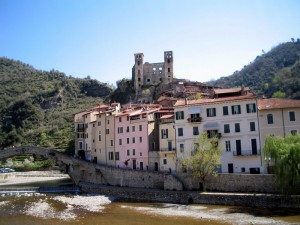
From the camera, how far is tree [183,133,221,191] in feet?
139

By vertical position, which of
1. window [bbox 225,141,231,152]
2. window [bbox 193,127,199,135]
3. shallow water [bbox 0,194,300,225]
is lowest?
shallow water [bbox 0,194,300,225]

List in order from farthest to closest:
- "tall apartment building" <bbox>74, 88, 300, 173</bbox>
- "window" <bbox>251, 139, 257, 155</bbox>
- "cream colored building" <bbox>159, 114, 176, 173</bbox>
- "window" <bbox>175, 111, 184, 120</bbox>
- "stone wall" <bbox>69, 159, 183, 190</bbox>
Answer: "cream colored building" <bbox>159, 114, 176, 173</bbox> < "window" <bbox>175, 111, 184, 120</bbox> < "stone wall" <bbox>69, 159, 183, 190</bbox> < "window" <bbox>251, 139, 257, 155</bbox> < "tall apartment building" <bbox>74, 88, 300, 173</bbox>

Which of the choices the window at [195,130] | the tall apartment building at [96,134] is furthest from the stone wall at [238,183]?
the tall apartment building at [96,134]

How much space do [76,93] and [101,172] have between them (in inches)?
4532

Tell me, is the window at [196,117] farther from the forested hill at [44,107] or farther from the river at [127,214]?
the forested hill at [44,107]

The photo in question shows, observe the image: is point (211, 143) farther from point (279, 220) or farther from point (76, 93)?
point (76, 93)

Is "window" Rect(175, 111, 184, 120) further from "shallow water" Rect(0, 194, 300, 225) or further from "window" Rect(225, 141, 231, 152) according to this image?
"shallow water" Rect(0, 194, 300, 225)

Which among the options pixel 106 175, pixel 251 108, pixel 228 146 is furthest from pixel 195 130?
pixel 106 175

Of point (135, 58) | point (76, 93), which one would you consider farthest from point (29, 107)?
point (135, 58)

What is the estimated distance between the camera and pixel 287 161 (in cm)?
3466

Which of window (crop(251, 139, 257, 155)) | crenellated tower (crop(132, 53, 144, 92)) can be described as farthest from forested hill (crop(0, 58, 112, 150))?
window (crop(251, 139, 257, 155))

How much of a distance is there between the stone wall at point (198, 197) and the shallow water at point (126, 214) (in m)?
1.60

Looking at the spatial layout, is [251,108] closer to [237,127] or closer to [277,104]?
[237,127]

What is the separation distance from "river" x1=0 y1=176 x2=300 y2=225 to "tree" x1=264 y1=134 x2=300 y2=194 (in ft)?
8.32
